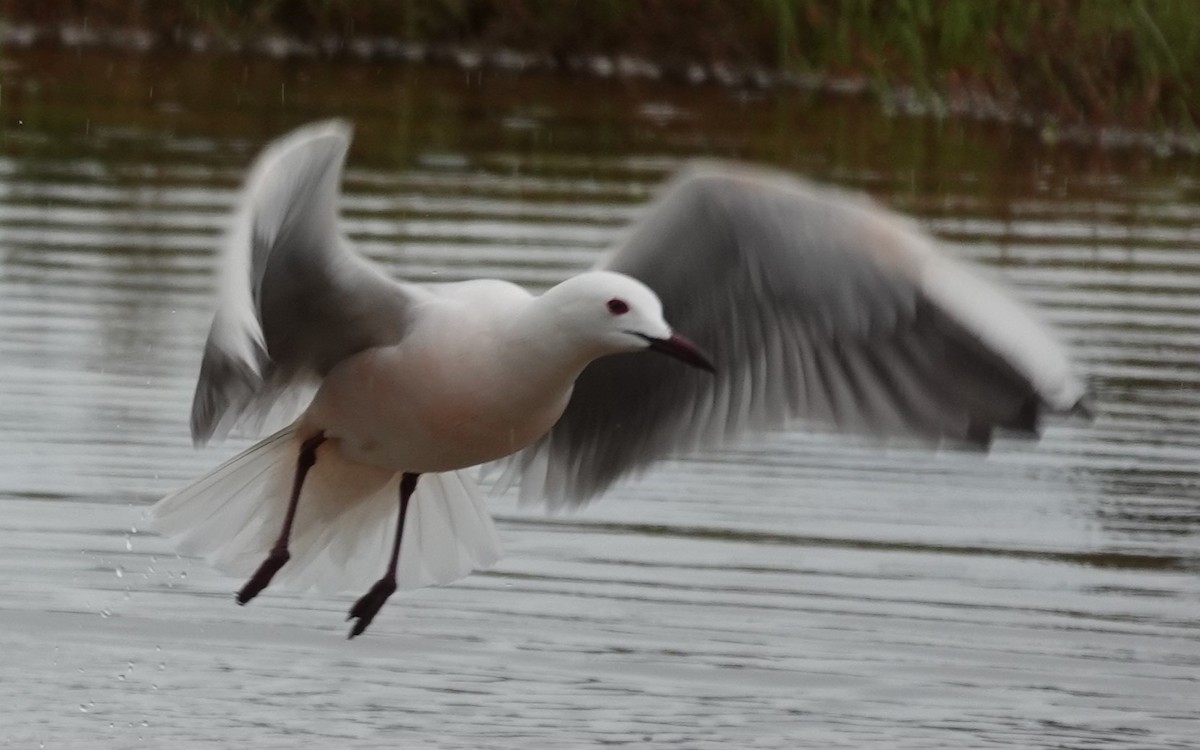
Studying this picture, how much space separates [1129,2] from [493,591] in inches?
461

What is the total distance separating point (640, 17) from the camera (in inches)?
830

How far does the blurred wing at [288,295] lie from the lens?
5.95 meters

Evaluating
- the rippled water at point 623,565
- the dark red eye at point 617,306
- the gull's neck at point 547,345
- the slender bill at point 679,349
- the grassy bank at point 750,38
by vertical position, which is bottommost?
the grassy bank at point 750,38

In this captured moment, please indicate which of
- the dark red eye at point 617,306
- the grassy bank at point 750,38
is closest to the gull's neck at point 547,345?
the dark red eye at point 617,306

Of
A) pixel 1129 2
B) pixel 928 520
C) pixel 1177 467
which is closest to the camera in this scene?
pixel 928 520

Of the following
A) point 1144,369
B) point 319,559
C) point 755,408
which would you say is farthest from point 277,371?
point 1144,369

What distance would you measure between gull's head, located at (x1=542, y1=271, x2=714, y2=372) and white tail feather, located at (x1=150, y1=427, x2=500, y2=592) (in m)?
1.08

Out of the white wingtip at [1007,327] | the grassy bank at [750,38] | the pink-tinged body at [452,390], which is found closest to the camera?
the white wingtip at [1007,327]

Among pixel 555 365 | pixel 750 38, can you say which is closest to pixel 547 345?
pixel 555 365

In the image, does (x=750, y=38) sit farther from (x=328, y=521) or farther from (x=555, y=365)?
(x=555, y=365)

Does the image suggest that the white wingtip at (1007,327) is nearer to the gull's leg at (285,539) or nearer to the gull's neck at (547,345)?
the gull's neck at (547,345)

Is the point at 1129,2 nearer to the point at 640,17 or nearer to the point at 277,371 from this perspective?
the point at 640,17

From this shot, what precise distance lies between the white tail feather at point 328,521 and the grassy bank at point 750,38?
11.5 m

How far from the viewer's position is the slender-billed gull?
6.58m
